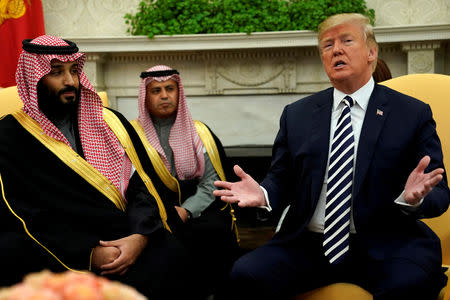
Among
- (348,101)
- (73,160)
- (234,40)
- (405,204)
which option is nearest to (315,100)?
(348,101)

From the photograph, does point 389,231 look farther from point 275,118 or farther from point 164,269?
point 275,118

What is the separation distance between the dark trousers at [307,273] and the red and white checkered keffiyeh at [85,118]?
0.79 m

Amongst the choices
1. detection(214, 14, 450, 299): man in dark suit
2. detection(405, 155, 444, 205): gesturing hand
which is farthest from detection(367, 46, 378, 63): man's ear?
detection(405, 155, 444, 205): gesturing hand

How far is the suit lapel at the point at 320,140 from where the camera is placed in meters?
1.80

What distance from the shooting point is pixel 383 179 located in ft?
5.67

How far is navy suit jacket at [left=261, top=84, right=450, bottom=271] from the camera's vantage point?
168 centimetres

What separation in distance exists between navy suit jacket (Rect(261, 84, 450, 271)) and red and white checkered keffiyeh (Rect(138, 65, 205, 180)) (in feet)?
4.28

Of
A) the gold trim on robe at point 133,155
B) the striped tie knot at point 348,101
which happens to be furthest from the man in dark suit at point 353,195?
the gold trim on robe at point 133,155

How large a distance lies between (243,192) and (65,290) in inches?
49.6

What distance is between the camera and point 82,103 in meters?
2.29

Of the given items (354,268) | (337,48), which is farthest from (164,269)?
(337,48)

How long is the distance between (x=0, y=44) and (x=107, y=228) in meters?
3.75

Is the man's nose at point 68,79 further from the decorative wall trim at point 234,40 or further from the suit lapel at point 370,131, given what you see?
the decorative wall trim at point 234,40

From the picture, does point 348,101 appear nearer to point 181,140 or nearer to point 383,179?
point 383,179
